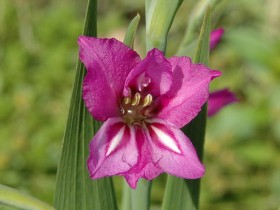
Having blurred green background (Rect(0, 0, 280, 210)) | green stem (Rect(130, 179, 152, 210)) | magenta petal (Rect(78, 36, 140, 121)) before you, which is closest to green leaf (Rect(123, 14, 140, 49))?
magenta petal (Rect(78, 36, 140, 121))

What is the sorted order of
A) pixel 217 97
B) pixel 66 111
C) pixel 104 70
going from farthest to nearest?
pixel 66 111 < pixel 217 97 < pixel 104 70

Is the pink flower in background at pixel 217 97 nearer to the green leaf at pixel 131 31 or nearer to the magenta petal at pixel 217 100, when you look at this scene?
the magenta petal at pixel 217 100

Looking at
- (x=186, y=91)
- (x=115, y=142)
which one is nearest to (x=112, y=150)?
(x=115, y=142)

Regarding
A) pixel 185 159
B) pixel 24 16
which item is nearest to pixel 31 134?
pixel 24 16

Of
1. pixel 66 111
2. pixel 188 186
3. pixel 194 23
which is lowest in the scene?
pixel 66 111

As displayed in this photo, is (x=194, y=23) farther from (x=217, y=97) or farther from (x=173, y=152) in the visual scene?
(x=173, y=152)

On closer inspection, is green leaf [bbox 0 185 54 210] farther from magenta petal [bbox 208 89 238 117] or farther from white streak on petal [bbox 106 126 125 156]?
magenta petal [bbox 208 89 238 117]
